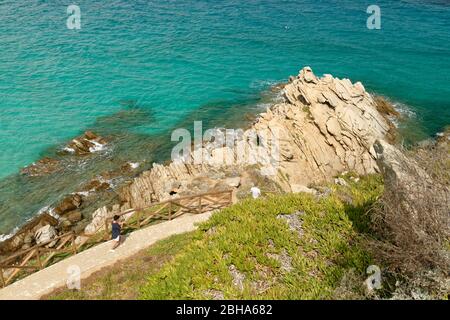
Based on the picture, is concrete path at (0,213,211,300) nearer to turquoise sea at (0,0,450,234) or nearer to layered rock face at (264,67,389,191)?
turquoise sea at (0,0,450,234)

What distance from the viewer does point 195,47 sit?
59.2m

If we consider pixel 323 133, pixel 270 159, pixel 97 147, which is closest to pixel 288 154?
pixel 270 159

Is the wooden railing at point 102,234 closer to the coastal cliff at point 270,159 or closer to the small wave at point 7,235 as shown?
the coastal cliff at point 270,159

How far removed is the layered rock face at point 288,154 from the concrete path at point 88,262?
22.5 ft

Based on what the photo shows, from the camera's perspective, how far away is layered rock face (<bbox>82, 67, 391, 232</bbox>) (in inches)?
1198

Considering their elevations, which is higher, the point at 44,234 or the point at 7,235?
the point at 44,234

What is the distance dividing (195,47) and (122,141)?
86.5 feet

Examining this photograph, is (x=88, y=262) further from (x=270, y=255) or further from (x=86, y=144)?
(x=86, y=144)

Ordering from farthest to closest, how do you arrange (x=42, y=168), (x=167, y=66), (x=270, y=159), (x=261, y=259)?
(x=167, y=66) < (x=42, y=168) < (x=270, y=159) < (x=261, y=259)

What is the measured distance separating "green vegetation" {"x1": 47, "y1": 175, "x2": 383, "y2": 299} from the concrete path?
32.0 inches

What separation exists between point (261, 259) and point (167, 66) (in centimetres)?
4341

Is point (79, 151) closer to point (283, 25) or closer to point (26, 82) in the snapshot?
point (26, 82)

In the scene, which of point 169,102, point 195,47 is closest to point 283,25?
point 195,47

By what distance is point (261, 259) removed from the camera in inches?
574
